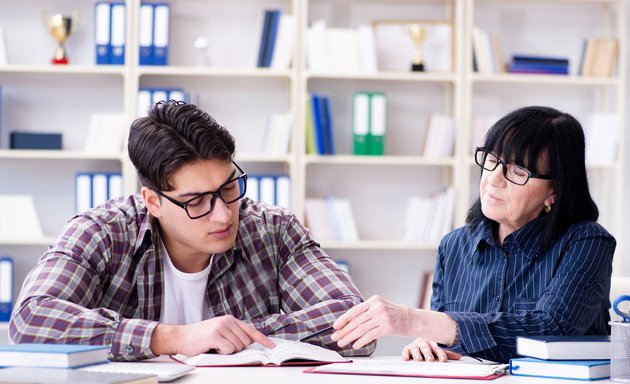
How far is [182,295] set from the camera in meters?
2.26

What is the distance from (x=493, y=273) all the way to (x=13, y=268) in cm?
290

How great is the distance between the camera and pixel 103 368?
1.71m

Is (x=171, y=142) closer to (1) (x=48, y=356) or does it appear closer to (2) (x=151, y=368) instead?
(2) (x=151, y=368)

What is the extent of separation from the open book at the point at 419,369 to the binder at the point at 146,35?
2784 millimetres

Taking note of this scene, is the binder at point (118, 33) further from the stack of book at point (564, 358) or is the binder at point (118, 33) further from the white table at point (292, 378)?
the stack of book at point (564, 358)

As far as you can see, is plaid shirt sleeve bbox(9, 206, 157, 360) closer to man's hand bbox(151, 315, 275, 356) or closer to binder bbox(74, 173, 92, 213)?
man's hand bbox(151, 315, 275, 356)

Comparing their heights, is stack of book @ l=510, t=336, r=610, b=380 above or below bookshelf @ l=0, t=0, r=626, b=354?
below

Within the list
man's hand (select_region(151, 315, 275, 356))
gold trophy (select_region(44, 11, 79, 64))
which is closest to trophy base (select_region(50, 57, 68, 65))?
gold trophy (select_region(44, 11, 79, 64))

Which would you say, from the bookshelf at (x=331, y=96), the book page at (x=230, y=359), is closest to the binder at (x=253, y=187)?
the bookshelf at (x=331, y=96)

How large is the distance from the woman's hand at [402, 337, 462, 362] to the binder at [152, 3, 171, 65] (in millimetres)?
2664

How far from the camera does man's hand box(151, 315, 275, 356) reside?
191cm

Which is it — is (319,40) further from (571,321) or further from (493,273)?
(571,321)

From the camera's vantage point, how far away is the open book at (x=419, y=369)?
67.4 inches

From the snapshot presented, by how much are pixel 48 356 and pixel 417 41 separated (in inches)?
129
